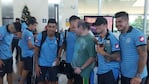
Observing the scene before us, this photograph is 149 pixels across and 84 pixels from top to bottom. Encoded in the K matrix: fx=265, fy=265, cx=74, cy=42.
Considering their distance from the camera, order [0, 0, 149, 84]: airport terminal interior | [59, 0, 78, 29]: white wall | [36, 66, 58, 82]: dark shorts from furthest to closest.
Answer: [59, 0, 78, 29]: white wall, [0, 0, 149, 84]: airport terminal interior, [36, 66, 58, 82]: dark shorts

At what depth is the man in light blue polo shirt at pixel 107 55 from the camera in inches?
113

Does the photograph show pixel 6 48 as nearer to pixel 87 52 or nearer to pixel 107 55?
pixel 87 52

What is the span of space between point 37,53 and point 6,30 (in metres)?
0.75

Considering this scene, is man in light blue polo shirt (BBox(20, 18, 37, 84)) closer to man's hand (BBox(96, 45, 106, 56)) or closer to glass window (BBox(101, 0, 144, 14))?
man's hand (BBox(96, 45, 106, 56))

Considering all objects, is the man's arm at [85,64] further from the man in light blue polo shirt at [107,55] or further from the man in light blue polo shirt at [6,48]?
the man in light blue polo shirt at [6,48]

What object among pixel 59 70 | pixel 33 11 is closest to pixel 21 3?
pixel 33 11

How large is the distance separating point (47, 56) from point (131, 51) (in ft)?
4.53

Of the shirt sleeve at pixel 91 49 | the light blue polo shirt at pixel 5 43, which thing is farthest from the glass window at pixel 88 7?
the shirt sleeve at pixel 91 49

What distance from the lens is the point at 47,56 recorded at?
3.68 m

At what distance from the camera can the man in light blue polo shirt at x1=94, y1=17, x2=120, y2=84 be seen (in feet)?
9.39

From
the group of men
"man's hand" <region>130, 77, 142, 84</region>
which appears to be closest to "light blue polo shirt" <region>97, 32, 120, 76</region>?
the group of men

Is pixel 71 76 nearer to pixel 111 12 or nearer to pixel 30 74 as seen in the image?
pixel 30 74

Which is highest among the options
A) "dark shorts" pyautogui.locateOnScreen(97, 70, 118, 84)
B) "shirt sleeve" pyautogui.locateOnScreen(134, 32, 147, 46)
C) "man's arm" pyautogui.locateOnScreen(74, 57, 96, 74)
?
"shirt sleeve" pyautogui.locateOnScreen(134, 32, 147, 46)

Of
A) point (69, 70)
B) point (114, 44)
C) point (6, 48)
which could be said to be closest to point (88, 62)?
point (114, 44)
